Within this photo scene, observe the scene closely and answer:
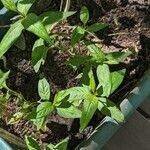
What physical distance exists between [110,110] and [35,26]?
0.28 metres

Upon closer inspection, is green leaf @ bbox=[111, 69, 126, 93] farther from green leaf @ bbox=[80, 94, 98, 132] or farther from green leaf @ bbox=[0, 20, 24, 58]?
→ green leaf @ bbox=[0, 20, 24, 58]

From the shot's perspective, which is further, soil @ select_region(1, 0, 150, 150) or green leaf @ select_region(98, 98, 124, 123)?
soil @ select_region(1, 0, 150, 150)

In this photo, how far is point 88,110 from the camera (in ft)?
3.38

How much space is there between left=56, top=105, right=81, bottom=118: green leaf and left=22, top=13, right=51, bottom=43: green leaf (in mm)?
171

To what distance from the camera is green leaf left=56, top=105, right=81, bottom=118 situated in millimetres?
1056

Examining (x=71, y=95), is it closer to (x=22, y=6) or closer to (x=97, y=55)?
(x=97, y=55)

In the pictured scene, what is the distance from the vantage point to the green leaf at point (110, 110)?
1057mm

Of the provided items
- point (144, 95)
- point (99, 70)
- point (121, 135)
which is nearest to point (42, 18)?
point (99, 70)

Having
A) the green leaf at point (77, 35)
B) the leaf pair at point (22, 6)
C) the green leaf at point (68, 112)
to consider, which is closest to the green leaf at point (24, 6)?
the leaf pair at point (22, 6)

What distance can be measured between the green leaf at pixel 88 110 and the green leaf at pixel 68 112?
0.12 ft

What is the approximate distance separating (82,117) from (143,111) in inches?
19.2

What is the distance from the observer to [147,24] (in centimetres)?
129

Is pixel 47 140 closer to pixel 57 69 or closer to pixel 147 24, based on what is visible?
pixel 57 69

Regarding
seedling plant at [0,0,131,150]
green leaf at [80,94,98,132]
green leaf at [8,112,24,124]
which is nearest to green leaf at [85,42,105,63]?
seedling plant at [0,0,131,150]
